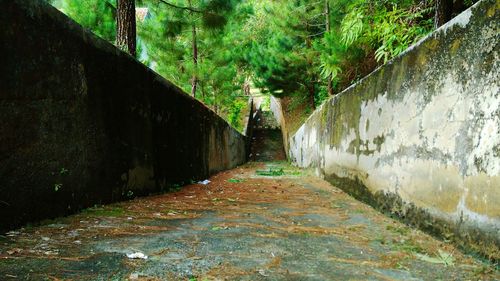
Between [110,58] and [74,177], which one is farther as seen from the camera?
[110,58]

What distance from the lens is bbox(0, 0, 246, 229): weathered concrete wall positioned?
73.9 inches

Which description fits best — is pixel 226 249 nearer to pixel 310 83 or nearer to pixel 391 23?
pixel 391 23

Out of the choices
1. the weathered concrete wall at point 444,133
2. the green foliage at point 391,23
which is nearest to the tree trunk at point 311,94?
the green foliage at point 391,23

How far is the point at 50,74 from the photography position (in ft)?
7.10

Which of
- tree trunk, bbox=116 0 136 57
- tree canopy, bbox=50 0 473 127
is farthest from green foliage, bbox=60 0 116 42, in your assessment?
tree trunk, bbox=116 0 136 57

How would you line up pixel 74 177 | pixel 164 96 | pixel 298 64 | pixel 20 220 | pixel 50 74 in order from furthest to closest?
pixel 298 64
pixel 164 96
pixel 74 177
pixel 50 74
pixel 20 220

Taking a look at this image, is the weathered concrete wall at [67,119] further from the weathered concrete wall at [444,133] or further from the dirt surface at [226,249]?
the weathered concrete wall at [444,133]

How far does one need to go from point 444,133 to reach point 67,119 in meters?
2.25

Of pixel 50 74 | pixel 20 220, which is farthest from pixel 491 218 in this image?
pixel 50 74

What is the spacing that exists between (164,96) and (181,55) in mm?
8136

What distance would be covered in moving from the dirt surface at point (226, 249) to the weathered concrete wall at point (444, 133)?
0.18 metres

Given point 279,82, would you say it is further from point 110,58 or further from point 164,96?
point 110,58

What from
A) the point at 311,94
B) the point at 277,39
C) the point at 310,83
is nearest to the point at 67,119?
the point at 277,39

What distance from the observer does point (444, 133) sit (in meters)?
1.97
